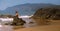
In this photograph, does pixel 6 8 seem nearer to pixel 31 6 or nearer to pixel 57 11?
pixel 31 6

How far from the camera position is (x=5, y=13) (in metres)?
10.6

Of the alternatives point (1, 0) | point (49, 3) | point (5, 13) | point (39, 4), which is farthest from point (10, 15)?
point (49, 3)

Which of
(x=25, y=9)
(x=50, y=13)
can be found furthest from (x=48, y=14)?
(x=25, y=9)

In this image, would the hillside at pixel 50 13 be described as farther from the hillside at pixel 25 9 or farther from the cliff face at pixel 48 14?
the hillside at pixel 25 9

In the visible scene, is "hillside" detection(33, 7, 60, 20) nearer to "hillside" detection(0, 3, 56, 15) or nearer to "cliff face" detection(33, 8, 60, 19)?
"cliff face" detection(33, 8, 60, 19)

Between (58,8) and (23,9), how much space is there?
2587 millimetres

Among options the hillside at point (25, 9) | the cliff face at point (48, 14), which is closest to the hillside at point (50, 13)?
the cliff face at point (48, 14)

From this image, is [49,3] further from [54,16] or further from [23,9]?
[23,9]

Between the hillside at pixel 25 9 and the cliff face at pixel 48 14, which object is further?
the cliff face at pixel 48 14

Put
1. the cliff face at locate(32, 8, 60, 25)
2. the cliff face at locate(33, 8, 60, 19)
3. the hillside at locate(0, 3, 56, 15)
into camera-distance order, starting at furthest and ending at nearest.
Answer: the cliff face at locate(33, 8, 60, 19), the cliff face at locate(32, 8, 60, 25), the hillside at locate(0, 3, 56, 15)

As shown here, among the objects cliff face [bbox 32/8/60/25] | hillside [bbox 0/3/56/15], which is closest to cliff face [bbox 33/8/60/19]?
cliff face [bbox 32/8/60/25]

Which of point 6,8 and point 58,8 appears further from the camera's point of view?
point 58,8

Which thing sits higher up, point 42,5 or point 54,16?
point 42,5

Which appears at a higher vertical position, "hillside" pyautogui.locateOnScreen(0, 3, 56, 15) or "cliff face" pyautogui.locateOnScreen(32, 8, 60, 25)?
"hillside" pyautogui.locateOnScreen(0, 3, 56, 15)
